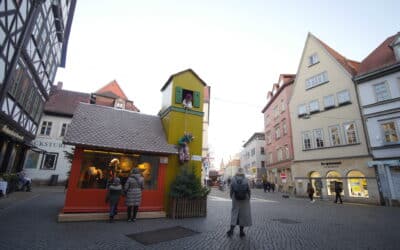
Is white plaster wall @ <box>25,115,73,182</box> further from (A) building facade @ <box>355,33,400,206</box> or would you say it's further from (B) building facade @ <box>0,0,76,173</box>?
(A) building facade @ <box>355,33,400,206</box>

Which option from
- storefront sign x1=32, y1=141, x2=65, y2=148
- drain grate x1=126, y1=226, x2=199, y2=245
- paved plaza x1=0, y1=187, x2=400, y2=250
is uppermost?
storefront sign x1=32, y1=141, x2=65, y2=148

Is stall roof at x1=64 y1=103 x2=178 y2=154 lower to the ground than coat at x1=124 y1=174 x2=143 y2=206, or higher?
higher

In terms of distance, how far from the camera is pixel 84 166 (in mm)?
8906

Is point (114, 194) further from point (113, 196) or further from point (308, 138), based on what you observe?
point (308, 138)

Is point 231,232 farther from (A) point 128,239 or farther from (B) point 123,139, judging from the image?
(B) point 123,139

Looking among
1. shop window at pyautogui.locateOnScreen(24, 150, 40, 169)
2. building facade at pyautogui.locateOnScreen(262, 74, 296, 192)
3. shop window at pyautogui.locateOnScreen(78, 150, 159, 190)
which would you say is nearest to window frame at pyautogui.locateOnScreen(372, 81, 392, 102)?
building facade at pyautogui.locateOnScreen(262, 74, 296, 192)

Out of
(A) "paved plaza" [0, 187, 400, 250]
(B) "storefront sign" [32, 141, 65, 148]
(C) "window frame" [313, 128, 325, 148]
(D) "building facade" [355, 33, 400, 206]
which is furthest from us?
(B) "storefront sign" [32, 141, 65, 148]

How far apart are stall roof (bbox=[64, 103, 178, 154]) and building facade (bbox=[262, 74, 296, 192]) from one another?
21937 mm

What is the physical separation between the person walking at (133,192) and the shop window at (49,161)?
21.3m

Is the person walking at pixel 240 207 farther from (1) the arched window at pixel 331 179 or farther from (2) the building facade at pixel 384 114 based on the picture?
(1) the arched window at pixel 331 179

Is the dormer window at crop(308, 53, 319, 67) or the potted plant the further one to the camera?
the dormer window at crop(308, 53, 319, 67)

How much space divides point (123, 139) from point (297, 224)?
846 centimetres

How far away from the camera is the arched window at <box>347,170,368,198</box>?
1838 cm

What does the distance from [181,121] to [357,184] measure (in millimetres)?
17940
